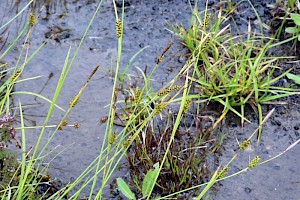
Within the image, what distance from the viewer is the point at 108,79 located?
2369 mm

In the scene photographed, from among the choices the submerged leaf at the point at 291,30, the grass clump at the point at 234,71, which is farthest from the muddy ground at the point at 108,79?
the submerged leaf at the point at 291,30

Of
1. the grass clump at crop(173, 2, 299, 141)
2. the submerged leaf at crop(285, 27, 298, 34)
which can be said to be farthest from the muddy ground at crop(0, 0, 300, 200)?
the submerged leaf at crop(285, 27, 298, 34)

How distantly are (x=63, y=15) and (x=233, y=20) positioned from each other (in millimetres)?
820

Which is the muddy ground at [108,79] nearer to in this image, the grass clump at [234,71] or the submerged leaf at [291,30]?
the grass clump at [234,71]

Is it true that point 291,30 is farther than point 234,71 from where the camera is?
Yes

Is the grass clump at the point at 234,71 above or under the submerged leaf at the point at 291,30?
under

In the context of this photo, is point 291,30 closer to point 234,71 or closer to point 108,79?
point 234,71

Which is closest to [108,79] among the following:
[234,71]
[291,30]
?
[234,71]

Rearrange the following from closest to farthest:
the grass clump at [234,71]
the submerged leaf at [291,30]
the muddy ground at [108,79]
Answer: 1. the muddy ground at [108,79]
2. the grass clump at [234,71]
3. the submerged leaf at [291,30]

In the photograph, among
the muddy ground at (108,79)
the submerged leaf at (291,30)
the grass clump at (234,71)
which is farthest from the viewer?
the submerged leaf at (291,30)

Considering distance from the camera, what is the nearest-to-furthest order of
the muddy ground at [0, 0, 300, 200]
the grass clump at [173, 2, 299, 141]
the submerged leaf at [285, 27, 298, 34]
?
the muddy ground at [0, 0, 300, 200], the grass clump at [173, 2, 299, 141], the submerged leaf at [285, 27, 298, 34]

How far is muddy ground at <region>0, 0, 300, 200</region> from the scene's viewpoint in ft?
6.65

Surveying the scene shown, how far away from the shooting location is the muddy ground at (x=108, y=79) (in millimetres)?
2027

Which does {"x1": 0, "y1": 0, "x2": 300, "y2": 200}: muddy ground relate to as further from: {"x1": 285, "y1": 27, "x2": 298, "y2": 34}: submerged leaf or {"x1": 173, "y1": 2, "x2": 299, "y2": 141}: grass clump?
{"x1": 285, "y1": 27, "x2": 298, "y2": 34}: submerged leaf
